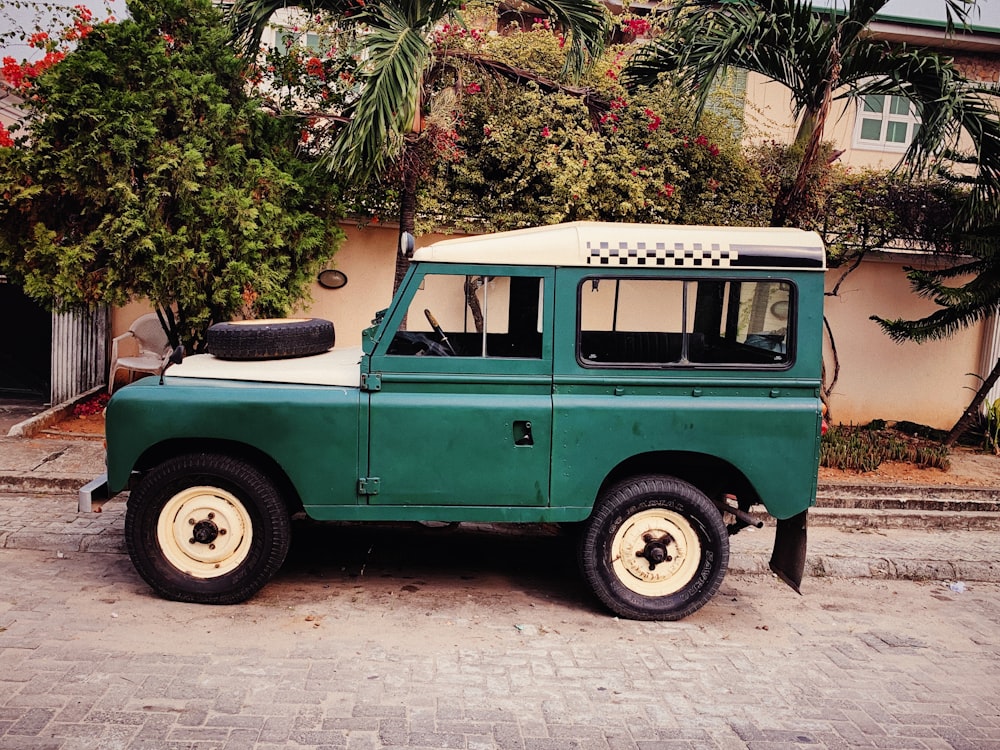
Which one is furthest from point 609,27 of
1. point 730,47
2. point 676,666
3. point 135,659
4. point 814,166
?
point 135,659

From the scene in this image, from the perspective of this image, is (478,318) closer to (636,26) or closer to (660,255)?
(660,255)

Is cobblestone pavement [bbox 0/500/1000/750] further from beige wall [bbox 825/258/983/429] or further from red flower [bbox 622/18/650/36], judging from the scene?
red flower [bbox 622/18/650/36]

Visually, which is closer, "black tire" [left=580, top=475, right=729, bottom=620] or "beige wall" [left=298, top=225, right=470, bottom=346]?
"black tire" [left=580, top=475, right=729, bottom=620]

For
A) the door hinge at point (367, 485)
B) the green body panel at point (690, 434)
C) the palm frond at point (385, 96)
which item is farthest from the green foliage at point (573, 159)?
the door hinge at point (367, 485)

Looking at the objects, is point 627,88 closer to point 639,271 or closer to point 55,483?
point 639,271

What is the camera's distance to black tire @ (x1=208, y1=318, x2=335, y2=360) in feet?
17.6

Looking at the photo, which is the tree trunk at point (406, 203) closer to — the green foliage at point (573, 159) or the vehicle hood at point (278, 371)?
the green foliage at point (573, 159)

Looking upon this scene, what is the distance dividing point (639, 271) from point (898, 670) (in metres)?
2.76

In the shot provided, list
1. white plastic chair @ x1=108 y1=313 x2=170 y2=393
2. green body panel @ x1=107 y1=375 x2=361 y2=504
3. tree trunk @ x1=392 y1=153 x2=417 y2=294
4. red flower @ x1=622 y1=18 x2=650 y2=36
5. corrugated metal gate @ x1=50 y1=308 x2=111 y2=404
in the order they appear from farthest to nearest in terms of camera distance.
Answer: red flower @ x1=622 y1=18 x2=650 y2=36, white plastic chair @ x1=108 y1=313 x2=170 y2=393, corrugated metal gate @ x1=50 y1=308 x2=111 y2=404, tree trunk @ x1=392 y1=153 x2=417 y2=294, green body panel @ x1=107 y1=375 x2=361 y2=504

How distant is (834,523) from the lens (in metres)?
7.80

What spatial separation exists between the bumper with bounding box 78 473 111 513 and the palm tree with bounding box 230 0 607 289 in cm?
298

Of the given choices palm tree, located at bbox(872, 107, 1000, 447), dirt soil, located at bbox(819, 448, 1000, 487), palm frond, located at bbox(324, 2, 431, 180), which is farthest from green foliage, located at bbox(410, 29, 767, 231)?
dirt soil, located at bbox(819, 448, 1000, 487)

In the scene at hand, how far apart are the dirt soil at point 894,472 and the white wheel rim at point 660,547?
3653 mm

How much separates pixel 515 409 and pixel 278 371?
1.49 metres
